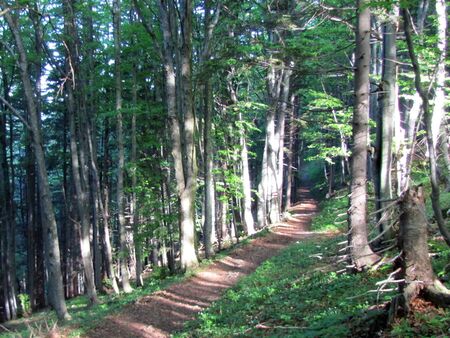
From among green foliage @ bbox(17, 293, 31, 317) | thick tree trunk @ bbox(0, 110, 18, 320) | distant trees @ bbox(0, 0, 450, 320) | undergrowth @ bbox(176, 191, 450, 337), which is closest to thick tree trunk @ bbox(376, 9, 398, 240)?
distant trees @ bbox(0, 0, 450, 320)

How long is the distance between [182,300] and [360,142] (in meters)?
→ 6.42

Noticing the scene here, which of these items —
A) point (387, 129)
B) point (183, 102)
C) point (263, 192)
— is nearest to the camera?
point (387, 129)

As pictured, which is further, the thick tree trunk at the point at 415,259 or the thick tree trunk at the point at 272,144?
the thick tree trunk at the point at 272,144

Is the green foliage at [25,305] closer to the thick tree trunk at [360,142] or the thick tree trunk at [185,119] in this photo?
the thick tree trunk at [185,119]

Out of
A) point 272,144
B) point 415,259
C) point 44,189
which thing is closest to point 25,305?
point 44,189

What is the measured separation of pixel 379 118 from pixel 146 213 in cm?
1117

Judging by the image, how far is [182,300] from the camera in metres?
11.2

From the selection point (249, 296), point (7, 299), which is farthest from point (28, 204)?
point (249, 296)

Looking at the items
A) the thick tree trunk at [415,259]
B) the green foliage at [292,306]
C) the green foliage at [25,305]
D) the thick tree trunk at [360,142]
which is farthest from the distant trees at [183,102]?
the green foliage at [292,306]

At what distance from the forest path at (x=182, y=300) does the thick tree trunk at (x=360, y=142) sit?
4344 millimetres

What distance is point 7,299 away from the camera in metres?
23.0

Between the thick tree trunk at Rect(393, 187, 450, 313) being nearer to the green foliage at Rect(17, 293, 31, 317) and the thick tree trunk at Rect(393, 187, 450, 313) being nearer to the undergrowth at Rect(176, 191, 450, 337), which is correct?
the undergrowth at Rect(176, 191, 450, 337)

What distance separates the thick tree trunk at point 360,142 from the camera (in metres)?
7.78

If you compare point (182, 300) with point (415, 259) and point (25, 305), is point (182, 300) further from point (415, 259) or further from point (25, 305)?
point (25, 305)
